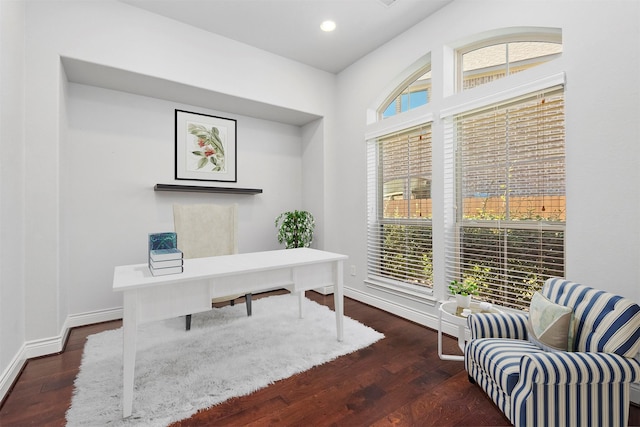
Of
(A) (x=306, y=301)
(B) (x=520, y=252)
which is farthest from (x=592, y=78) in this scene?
(A) (x=306, y=301)

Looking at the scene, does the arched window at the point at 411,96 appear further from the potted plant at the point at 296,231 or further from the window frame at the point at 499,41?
the potted plant at the point at 296,231

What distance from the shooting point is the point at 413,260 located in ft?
10.3

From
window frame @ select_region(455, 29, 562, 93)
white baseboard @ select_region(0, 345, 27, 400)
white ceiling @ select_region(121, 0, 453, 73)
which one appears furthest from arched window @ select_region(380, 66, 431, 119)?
white baseboard @ select_region(0, 345, 27, 400)

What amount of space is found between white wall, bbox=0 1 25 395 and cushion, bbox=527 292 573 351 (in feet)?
10.4

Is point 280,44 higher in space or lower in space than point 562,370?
higher

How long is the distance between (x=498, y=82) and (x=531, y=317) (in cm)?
176

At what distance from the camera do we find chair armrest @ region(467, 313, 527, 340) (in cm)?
184

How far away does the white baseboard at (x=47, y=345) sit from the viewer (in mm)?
1914

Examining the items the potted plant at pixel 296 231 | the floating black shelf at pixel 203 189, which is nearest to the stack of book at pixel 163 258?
the floating black shelf at pixel 203 189

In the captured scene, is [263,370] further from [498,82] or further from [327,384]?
[498,82]

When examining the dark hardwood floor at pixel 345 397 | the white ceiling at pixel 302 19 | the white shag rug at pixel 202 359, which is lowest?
the dark hardwood floor at pixel 345 397

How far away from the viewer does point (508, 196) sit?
2.38 meters

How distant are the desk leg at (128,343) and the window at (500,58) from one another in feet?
10.0

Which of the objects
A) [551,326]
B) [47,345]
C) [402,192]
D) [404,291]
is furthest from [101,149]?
[551,326]
